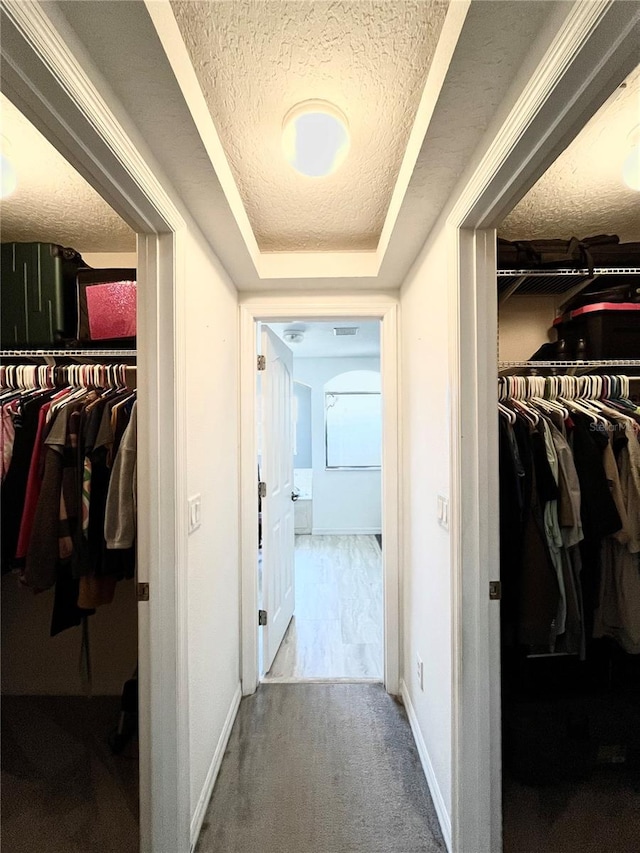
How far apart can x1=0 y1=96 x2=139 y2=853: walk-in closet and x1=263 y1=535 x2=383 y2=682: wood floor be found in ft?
2.96

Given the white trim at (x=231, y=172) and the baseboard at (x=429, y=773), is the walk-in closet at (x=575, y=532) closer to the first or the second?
the baseboard at (x=429, y=773)

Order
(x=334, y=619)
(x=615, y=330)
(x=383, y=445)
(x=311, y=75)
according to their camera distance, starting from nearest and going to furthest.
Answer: (x=311, y=75), (x=615, y=330), (x=383, y=445), (x=334, y=619)

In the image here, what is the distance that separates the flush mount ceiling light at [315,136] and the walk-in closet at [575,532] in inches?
30.3

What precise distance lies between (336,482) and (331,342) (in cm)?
193

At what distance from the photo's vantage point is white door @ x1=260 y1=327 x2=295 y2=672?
2238 mm

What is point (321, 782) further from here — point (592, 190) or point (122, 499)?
point (592, 190)

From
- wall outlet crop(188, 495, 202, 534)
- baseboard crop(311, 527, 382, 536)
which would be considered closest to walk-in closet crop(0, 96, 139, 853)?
wall outlet crop(188, 495, 202, 534)

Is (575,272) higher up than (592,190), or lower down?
Answer: lower down

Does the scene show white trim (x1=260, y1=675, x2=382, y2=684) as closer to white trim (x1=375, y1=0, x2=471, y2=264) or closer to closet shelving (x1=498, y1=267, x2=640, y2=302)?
closet shelving (x1=498, y1=267, x2=640, y2=302)

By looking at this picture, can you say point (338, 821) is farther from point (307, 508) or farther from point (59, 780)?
point (307, 508)

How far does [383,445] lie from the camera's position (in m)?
2.08

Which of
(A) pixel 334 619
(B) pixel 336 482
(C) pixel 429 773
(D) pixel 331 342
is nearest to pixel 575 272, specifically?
(C) pixel 429 773

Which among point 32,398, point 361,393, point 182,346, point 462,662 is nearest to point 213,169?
point 182,346

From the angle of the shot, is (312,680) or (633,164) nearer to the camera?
(633,164)
